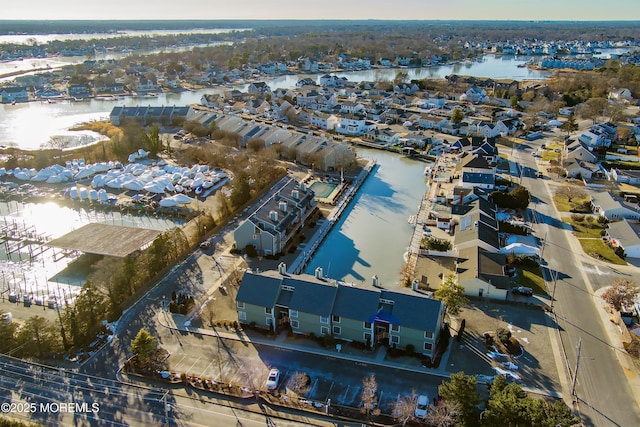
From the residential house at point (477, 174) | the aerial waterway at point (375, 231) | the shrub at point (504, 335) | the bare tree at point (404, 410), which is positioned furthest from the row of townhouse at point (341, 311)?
the residential house at point (477, 174)

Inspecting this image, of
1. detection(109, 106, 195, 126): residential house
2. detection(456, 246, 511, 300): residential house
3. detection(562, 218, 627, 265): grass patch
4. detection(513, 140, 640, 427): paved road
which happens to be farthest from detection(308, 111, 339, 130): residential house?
detection(456, 246, 511, 300): residential house

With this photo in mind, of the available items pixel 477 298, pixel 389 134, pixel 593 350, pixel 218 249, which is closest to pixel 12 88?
pixel 389 134

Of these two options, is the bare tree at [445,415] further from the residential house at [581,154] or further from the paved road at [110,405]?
the residential house at [581,154]

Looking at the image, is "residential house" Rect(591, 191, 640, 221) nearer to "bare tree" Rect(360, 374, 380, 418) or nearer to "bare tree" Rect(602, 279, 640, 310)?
"bare tree" Rect(602, 279, 640, 310)

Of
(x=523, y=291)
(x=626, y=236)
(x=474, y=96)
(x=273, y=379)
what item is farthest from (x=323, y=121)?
(x=273, y=379)

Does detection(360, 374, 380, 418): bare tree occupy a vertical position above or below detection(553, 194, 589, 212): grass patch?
A: below

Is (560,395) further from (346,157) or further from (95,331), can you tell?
(346,157)
